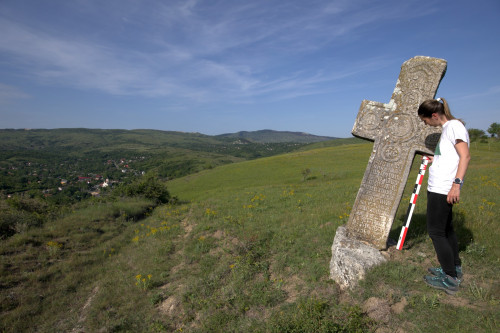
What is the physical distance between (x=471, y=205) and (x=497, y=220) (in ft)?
5.84

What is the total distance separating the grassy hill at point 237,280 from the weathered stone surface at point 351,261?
171 mm

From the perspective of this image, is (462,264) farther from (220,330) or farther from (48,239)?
(48,239)

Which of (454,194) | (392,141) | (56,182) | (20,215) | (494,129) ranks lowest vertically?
(56,182)

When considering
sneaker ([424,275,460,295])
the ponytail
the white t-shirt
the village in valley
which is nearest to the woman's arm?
the white t-shirt

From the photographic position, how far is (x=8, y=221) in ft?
28.9

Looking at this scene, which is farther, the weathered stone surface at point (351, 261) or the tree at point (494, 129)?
the tree at point (494, 129)

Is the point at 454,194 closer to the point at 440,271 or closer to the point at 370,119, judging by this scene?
the point at 440,271

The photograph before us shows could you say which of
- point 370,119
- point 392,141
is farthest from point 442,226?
point 370,119

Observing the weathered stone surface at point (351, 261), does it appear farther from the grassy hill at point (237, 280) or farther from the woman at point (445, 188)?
the woman at point (445, 188)

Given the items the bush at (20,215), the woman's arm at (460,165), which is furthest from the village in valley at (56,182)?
the woman's arm at (460,165)

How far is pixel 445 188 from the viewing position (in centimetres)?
362

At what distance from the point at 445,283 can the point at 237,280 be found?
140 inches

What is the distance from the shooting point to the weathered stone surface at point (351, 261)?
440cm

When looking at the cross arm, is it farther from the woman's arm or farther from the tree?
the tree
